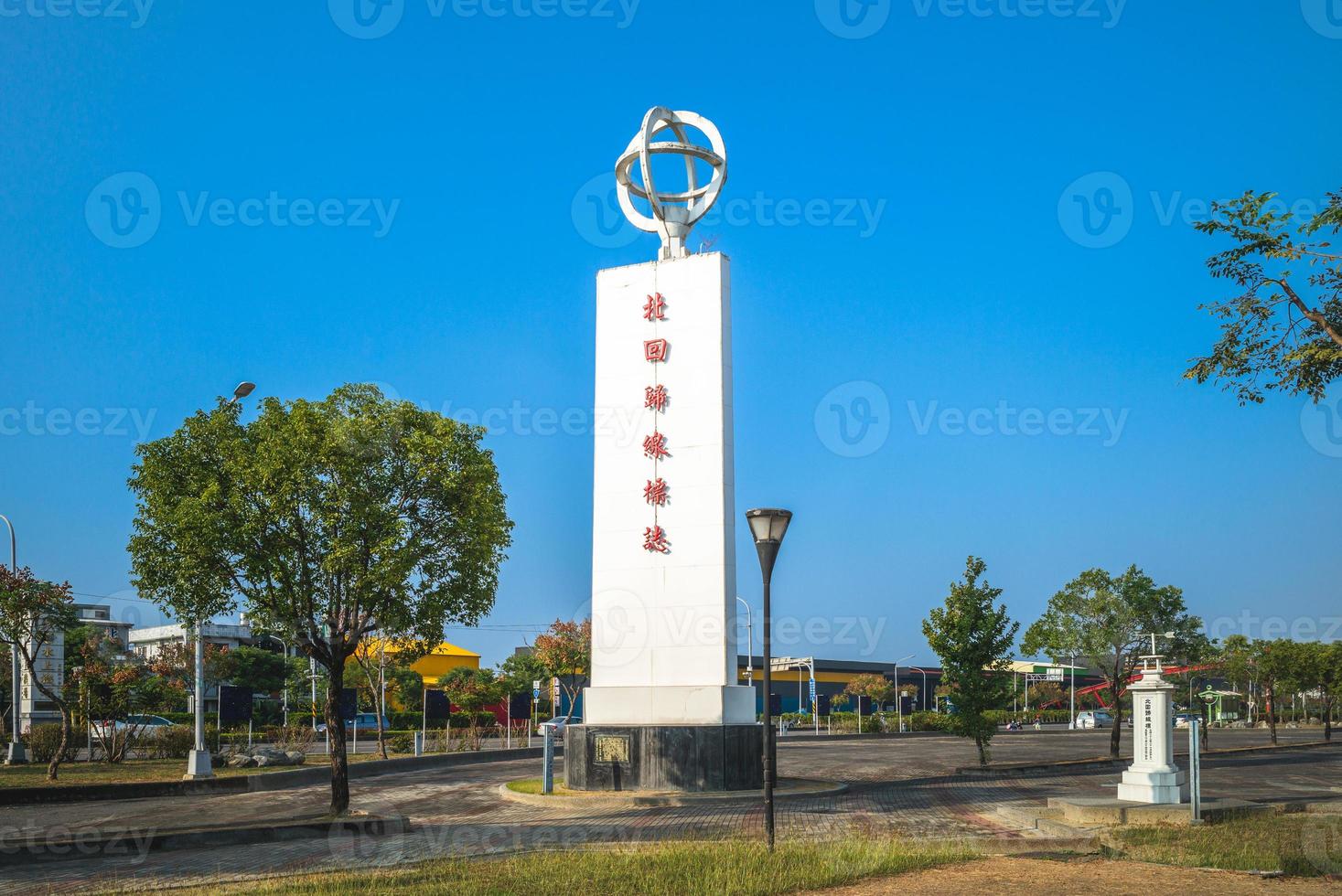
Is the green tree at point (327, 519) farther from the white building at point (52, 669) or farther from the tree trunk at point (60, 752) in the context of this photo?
the white building at point (52, 669)

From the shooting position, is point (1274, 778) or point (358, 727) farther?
point (358, 727)

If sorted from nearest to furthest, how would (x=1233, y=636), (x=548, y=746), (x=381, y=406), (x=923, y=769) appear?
1. (x=381, y=406)
2. (x=548, y=746)
3. (x=923, y=769)
4. (x=1233, y=636)

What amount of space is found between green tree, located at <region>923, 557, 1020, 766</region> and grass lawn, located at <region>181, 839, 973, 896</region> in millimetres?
18762

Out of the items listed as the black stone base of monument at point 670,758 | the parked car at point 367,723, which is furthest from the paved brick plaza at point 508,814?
the parked car at point 367,723

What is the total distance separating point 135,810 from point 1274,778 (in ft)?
90.0

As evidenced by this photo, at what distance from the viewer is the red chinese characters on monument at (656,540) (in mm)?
27469

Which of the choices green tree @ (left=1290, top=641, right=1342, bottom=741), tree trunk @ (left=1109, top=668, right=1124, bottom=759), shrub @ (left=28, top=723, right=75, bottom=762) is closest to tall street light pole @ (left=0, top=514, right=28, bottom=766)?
shrub @ (left=28, top=723, right=75, bottom=762)

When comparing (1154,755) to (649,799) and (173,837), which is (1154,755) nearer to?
(649,799)

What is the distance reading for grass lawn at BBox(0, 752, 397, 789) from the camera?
94.5ft

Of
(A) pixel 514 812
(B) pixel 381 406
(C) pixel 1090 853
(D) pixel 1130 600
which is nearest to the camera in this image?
(C) pixel 1090 853

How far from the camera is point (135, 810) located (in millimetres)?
23922

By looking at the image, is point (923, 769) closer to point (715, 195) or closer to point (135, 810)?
point (715, 195)

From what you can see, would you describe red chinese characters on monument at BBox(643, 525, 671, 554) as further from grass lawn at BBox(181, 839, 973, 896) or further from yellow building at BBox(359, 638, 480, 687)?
yellow building at BBox(359, 638, 480, 687)

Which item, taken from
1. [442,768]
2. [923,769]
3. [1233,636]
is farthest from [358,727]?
[1233,636]
